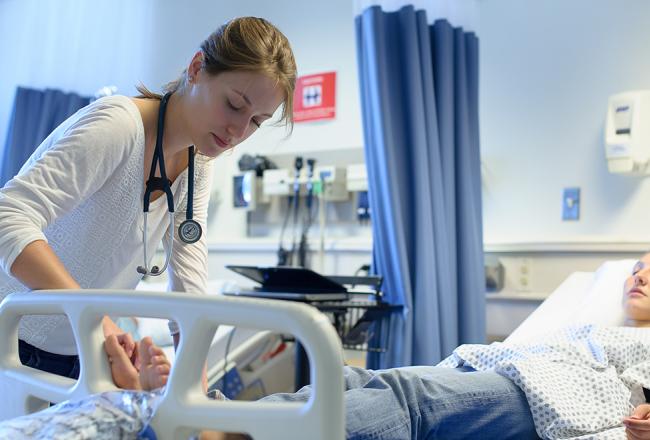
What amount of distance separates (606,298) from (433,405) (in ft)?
3.34

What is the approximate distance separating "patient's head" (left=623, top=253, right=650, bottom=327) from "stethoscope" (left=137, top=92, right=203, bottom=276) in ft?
4.22

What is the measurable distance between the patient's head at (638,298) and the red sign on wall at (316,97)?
66.5 inches

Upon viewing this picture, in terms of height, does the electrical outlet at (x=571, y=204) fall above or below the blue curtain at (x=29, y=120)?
below

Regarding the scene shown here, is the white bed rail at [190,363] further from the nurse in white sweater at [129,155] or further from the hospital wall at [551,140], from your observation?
the hospital wall at [551,140]

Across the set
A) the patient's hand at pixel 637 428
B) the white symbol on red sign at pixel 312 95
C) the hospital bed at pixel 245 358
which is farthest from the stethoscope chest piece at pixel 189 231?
the white symbol on red sign at pixel 312 95

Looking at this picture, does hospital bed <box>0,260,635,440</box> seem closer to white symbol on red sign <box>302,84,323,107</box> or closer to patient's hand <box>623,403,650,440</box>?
patient's hand <box>623,403,650,440</box>

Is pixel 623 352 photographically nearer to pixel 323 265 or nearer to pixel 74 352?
pixel 74 352

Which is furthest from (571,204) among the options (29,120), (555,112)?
(29,120)

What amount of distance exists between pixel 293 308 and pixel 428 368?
84cm

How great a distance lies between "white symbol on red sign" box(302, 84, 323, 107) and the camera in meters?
3.24

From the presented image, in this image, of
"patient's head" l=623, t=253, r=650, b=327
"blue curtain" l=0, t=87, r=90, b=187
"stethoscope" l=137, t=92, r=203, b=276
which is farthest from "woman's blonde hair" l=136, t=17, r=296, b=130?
"blue curtain" l=0, t=87, r=90, b=187

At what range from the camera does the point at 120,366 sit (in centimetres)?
81

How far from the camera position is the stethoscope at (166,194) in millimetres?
1179

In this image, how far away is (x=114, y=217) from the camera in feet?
3.80
